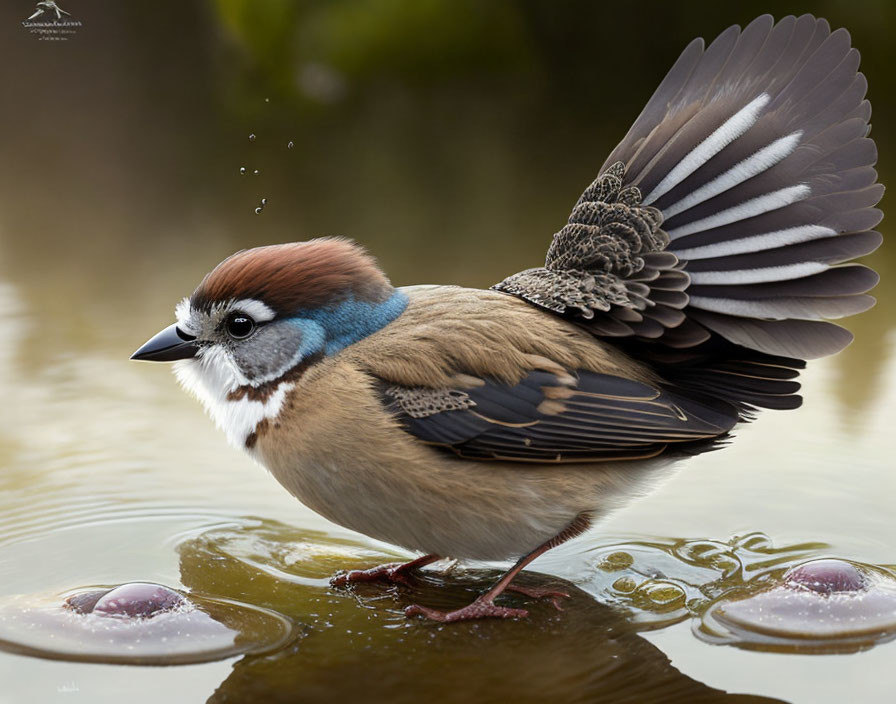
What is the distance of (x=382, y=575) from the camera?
366cm

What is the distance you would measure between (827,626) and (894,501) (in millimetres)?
957

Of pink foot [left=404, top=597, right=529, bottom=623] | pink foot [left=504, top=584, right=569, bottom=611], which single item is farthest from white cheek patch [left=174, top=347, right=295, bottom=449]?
pink foot [left=504, top=584, right=569, bottom=611]

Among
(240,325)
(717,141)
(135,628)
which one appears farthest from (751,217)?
(135,628)

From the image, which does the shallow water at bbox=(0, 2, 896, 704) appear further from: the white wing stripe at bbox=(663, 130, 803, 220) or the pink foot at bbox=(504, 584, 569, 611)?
the white wing stripe at bbox=(663, 130, 803, 220)

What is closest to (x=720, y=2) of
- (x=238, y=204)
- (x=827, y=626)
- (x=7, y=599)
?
(x=238, y=204)

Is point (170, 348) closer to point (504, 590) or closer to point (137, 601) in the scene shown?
point (137, 601)

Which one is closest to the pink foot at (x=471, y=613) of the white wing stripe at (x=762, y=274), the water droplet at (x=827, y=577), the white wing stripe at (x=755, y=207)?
the water droplet at (x=827, y=577)

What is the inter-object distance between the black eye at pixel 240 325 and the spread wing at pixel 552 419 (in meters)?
0.50

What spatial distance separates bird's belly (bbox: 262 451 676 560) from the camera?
340 cm

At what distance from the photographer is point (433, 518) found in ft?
11.2

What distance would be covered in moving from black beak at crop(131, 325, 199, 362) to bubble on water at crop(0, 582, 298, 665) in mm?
773

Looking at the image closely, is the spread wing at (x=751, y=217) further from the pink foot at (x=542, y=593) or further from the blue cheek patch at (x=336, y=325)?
the pink foot at (x=542, y=593)

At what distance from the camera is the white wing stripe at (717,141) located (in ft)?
12.0

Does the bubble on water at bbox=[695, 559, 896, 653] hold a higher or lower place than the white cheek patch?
lower
